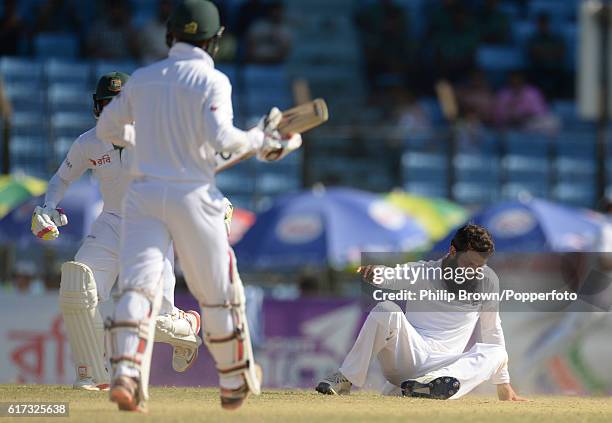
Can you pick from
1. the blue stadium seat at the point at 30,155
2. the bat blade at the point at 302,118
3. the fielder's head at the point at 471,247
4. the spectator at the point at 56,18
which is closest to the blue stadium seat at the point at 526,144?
the blue stadium seat at the point at 30,155

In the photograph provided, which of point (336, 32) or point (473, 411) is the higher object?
point (336, 32)

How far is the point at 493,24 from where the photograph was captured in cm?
2327

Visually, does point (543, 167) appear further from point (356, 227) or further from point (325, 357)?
point (325, 357)

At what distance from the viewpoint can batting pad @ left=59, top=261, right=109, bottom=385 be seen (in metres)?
10.6

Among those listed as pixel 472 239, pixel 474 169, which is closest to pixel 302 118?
pixel 472 239

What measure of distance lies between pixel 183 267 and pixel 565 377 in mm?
8343

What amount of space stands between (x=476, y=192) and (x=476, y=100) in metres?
2.40

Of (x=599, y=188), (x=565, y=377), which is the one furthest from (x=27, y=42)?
(x=565, y=377)

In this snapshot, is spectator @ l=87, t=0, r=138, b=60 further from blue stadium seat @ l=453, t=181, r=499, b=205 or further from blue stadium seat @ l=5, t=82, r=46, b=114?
blue stadium seat @ l=453, t=181, r=499, b=205

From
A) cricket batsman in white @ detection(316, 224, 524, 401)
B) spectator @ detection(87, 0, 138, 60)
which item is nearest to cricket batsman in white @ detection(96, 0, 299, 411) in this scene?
cricket batsman in white @ detection(316, 224, 524, 401)

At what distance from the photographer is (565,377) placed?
15938 millimetres

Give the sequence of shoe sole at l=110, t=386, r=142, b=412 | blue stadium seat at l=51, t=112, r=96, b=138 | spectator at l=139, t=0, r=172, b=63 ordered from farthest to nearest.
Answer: spectator at l=139, t=0, r=172, b=63 < blue stadium seat at l=51, t=112, r=96, b=138 < shoe sole at l=110, t=386, r=142, b=412

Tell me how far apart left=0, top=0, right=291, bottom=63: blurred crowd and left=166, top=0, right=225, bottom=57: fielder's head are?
43.6ft

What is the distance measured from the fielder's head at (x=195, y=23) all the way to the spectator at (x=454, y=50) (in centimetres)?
1390
